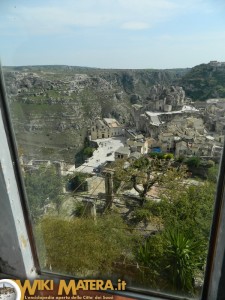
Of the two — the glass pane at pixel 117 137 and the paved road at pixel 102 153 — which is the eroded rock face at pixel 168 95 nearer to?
the glass pane at pixel 117 137

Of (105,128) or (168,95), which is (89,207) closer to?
(105,128)

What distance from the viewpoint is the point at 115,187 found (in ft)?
4.00

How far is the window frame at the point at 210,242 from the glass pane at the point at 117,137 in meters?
0.04

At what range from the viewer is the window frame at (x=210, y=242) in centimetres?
84

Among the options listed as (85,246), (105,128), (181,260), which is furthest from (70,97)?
(181,260)

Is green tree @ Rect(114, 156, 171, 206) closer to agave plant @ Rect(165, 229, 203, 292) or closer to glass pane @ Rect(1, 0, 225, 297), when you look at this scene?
glass pane @ Rect(1, 0, 225, 297)

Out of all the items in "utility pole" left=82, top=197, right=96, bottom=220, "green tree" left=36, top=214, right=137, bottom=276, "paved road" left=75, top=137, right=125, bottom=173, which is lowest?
"green tree" left=36, top=214, right=137, bottom=276

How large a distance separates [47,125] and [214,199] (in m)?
0.66

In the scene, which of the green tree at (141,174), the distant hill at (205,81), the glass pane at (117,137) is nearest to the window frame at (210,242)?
the glass pane at (117,137)

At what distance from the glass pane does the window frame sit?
41mm

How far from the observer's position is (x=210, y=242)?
3.04 ft

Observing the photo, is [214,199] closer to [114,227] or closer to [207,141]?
[207,141]

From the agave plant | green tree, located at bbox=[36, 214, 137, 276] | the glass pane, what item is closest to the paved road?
the glass pane

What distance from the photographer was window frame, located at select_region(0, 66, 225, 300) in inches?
33.2
